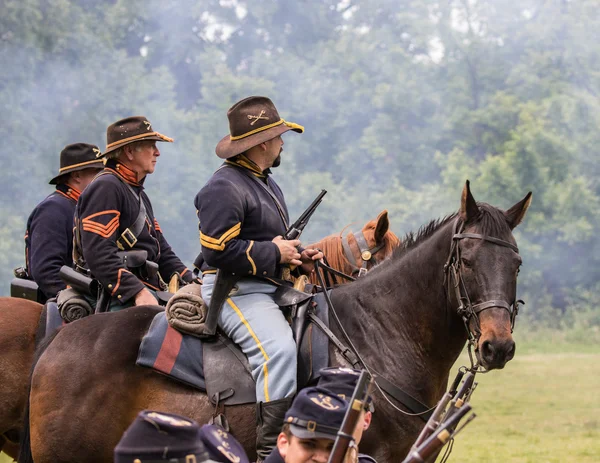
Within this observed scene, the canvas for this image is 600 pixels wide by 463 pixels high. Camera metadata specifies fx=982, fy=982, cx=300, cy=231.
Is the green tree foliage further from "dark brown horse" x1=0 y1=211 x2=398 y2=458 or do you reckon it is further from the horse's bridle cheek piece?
the horse's bridle cheek piece

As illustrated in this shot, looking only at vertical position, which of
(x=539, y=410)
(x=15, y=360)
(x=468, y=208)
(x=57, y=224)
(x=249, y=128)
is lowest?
(x=539, y=410)

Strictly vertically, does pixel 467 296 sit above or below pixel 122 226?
above

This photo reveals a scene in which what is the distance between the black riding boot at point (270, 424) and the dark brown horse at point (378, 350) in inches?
5.5

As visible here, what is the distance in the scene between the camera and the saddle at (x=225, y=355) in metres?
5.02

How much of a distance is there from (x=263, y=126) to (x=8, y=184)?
17485 mm

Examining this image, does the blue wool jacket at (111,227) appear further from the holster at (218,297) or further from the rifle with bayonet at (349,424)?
the rifle with bayonet at (349,424)

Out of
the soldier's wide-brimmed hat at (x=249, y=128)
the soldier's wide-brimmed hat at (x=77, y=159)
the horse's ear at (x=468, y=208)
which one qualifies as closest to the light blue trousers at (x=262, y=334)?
the soldier's wide-brimmed hat at (x=249, y=128)

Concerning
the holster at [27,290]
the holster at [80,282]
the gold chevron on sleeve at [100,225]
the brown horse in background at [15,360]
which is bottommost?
the brown horse in background at [15,360]

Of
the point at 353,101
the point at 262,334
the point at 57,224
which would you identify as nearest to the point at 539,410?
the point at 57,224

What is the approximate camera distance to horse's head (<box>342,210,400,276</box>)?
6422 millimetres

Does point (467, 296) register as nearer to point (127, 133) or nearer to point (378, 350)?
point (378, 350)

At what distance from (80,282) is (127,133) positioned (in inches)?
38.8

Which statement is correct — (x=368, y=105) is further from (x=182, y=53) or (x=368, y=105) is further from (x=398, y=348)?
(x=398, y=348)

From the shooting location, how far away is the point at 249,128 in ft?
17.5
